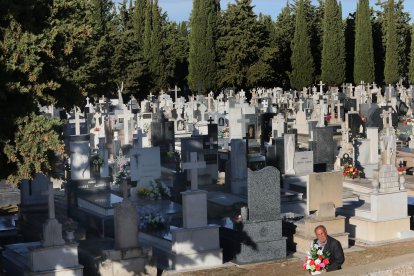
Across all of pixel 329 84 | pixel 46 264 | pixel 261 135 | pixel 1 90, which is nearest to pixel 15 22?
pixel 1 90

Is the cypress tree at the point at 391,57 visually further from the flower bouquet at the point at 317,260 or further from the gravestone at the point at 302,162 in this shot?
the flower bouquet at the point at 317,260

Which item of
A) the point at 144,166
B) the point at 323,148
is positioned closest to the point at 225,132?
the point at 323,148

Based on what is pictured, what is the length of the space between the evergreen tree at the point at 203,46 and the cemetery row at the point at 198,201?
2579cm

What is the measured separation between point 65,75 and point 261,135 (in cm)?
1581

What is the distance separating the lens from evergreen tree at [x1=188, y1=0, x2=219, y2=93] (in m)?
51.1

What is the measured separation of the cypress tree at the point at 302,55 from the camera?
53.5 metres

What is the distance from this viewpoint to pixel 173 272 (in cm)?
1323

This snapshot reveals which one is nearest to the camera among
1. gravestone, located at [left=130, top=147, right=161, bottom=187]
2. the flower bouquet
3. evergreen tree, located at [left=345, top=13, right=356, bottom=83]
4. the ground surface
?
the flower bouquet

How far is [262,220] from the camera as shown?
13.9m

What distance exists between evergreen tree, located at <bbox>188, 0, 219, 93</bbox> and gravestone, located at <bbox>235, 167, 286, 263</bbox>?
3730 cm

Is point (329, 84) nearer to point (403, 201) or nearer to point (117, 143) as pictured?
point (117, 143)

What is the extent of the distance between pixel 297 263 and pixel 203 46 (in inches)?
1510

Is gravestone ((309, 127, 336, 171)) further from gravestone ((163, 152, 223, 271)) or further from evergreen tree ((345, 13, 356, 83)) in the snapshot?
evergreen tree ((345, 13, 356, 83))

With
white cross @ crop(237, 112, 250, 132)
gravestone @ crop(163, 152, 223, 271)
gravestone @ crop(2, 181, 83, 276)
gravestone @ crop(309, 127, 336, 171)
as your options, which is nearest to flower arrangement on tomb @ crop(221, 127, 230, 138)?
white cross @ crop(237, 112, 250, 132)
